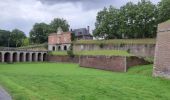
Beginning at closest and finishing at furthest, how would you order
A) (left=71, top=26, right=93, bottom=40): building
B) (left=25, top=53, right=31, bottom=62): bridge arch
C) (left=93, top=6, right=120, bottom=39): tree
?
(left=93, top=6, right=120, bottom=39): tree < (left=25, top=53, right=31, bottom=62): bridge arch < (left=71, top=26, right=93, bottom=40): building

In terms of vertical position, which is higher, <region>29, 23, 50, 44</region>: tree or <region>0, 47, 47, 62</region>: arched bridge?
<region>29, 23, 50, 44</region>: tree

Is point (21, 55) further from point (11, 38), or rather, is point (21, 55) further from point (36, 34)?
point (11, 38)

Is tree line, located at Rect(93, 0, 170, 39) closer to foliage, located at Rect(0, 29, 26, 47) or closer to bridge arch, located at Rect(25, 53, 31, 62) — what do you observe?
bridge arch, located at Rect(25, 53, 31, 62)

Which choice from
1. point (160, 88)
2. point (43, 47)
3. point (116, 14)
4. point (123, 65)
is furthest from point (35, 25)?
point (160, 88)

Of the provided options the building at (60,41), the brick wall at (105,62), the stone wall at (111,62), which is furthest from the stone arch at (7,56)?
the brick wall at (105,62)

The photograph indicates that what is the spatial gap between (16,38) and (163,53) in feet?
321

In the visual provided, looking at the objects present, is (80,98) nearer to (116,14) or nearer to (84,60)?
(84,60)

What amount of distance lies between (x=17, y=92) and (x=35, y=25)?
9764 centimetres

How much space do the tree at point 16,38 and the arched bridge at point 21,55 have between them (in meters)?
33.9

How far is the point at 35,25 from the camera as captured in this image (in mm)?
110625

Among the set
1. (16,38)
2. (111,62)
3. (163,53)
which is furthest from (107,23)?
(16,38)

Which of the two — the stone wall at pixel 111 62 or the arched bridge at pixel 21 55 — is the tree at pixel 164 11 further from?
the arched bridge at pixel 21 55

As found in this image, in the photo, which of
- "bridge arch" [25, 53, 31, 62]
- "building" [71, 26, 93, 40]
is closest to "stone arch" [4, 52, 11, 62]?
"bridge arch" [25, 53, 31, 62]

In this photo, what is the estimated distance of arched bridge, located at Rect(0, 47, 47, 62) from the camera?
76750 mm
